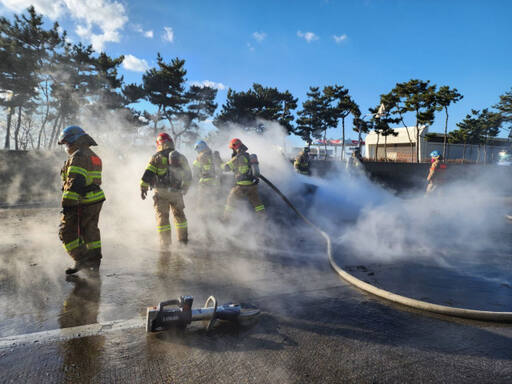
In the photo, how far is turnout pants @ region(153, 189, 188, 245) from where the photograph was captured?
484 cm

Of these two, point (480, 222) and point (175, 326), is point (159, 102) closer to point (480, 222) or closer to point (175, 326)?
point (480, 222)

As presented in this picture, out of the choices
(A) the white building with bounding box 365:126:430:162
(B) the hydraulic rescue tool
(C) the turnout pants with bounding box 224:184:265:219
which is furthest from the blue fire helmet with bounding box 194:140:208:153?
(A) the white building with bounding box 365:126:430:162

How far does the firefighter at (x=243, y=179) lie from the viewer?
654cm

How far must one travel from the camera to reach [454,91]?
2978 cm

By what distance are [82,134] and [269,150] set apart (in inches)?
308

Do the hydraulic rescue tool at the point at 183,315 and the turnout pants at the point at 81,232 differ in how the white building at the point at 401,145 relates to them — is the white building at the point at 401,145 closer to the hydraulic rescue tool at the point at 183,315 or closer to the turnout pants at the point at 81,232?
the turnout pants at the point at 81,232

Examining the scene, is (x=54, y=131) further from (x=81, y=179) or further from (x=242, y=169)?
(x=81, y=179)

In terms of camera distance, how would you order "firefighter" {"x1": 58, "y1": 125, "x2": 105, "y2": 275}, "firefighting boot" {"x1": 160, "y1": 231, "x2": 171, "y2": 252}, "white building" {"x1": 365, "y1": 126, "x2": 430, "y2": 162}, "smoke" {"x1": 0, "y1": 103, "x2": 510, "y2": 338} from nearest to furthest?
1. "smoke" {"x1": 0, "y1": 103, "x2": 510, "y2": 338}
2. "firefighter" {"x1": 58, "y1": 125, "x2": 105, "y2": 275}
3. "firefighting boot" {"x1": 160, "y1": 231, "x2": 171, "y2": 252}
4. "white building" {"x1": 365, "y1": 126, "x2": 430, "y2": 162}

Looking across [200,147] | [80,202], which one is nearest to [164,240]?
[80,202]

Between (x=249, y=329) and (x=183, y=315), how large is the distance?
0.51 meters

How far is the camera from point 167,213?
4926 mm

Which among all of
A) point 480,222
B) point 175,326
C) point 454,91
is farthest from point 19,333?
point 454,91

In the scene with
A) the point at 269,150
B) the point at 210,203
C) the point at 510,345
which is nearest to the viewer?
the point at 510,345

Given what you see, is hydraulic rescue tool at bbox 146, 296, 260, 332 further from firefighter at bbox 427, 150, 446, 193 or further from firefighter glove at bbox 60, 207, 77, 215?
firefighter at bbox 427, 150, 446, 193
